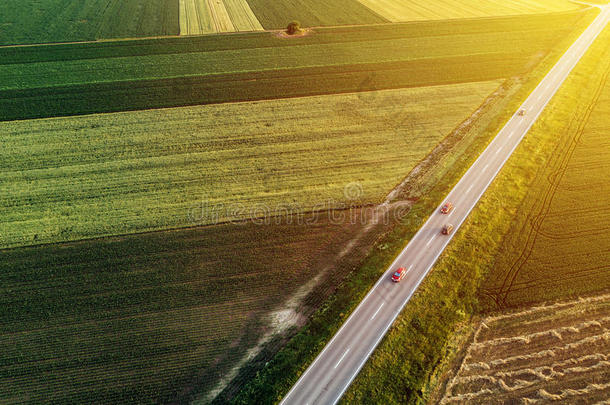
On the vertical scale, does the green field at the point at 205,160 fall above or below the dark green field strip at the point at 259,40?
below

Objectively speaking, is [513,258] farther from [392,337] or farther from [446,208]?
[392,337]

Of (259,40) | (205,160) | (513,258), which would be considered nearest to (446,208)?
(513,258)

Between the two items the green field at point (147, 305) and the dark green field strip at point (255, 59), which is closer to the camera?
the green field at point (147, 305)

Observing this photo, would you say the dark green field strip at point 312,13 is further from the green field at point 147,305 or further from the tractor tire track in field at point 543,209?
the green field at point 147,305

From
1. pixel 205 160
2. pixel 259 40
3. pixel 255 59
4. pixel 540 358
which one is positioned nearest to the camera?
pixel 540 358

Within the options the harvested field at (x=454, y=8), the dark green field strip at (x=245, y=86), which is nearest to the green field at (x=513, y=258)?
the dark green field strip at (x=245, y=86)

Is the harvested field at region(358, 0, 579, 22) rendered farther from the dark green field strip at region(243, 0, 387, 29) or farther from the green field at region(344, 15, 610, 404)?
the green field at region(344, 15, 610, 404)
